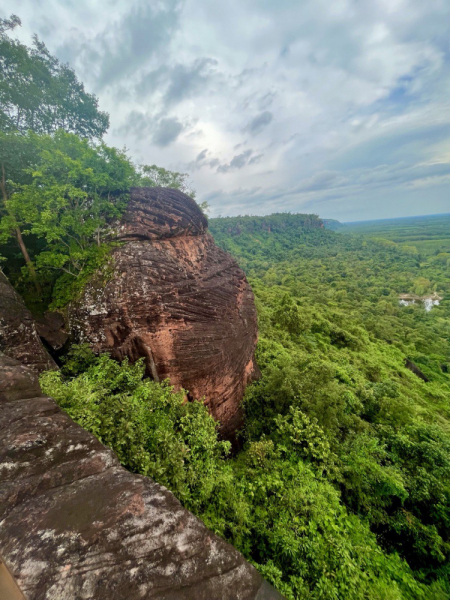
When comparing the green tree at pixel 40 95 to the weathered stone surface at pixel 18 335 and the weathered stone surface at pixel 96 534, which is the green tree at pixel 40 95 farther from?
the weathered stone surface at pixel 96 534

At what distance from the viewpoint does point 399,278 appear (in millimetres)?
87062

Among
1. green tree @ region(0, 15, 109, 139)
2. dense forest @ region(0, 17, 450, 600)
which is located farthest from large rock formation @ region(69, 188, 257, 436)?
green tree @ region(0, 15, 109, 139)

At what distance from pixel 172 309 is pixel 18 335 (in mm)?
6015

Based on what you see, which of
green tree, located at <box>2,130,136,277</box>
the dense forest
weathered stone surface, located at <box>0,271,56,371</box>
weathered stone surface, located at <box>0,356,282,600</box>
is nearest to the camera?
weathered stone surface, located at <box>0,356,282,600</box>

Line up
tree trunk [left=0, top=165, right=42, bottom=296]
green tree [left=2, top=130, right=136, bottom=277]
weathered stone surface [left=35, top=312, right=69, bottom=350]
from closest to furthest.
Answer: weathered stone surface [left=35, top=312, right=69, bottom=350] → green tree [left=2, top=130, right=136, bottom=277] → tree trunk [left=0, top=165, right=42, bottom=296]

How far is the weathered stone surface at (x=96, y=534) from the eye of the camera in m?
3.09

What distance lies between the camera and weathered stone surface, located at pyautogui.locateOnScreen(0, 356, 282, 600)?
309cm

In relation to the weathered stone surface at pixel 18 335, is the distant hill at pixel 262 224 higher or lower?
higher

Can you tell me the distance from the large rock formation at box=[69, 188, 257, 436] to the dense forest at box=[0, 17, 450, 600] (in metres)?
0.93

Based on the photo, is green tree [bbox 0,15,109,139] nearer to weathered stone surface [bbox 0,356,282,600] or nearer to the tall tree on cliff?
the tall tree on cliff

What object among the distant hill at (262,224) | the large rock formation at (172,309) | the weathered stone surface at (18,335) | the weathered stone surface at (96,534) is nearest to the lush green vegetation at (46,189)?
the large rock formation at (172,309)

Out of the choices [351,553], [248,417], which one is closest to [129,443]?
[351,553]

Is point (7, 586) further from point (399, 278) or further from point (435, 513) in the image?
point (399, 278)

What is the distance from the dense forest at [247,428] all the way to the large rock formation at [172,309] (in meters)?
0.93
